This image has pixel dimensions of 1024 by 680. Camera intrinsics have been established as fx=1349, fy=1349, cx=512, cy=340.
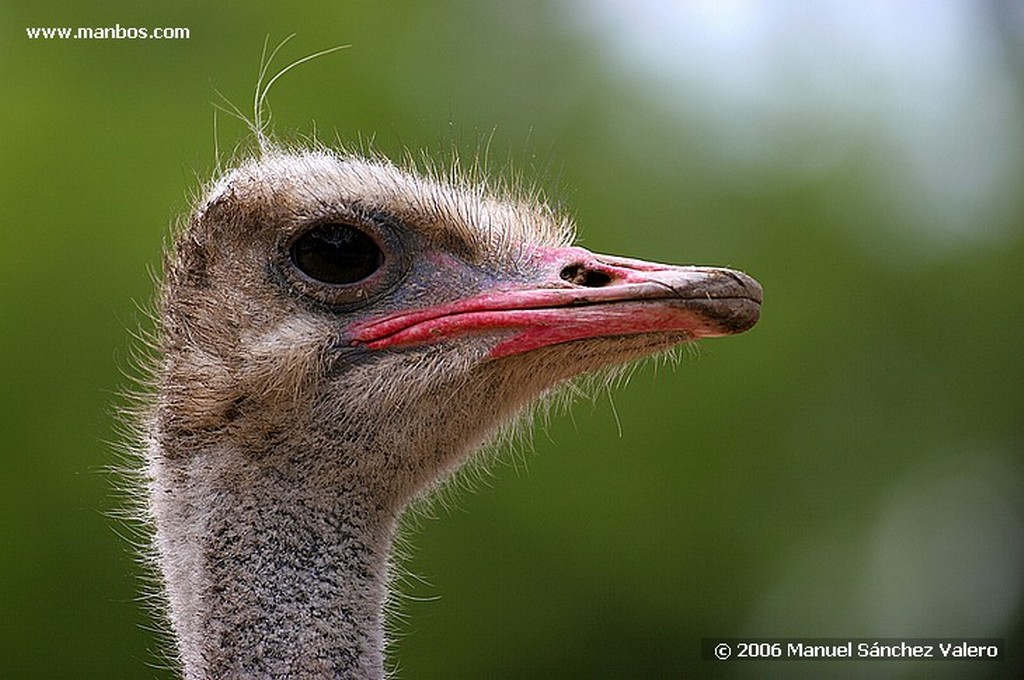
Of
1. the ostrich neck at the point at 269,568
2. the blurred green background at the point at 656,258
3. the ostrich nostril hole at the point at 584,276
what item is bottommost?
the ostrich neck at the point at 269,568

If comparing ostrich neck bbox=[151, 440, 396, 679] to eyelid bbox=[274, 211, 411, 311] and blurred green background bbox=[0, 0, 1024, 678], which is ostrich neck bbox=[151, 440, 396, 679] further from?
blurred green background bbox=[0, 0, 1024, 678]

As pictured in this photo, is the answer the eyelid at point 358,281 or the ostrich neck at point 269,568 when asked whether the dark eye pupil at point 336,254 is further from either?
the ostrich neck at point 269,568

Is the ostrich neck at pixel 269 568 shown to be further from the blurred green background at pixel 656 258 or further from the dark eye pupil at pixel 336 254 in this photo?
the blurred green background at pixel 656 258

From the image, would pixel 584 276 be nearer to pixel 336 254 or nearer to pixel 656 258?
pixel 336 254

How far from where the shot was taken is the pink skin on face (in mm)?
1281

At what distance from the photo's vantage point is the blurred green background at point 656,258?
239 centimetres

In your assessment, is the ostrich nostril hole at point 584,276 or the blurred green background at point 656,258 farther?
the blurred green background at point 656,258

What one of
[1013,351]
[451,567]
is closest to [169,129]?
[451,567]

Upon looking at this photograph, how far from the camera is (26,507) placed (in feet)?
7.93

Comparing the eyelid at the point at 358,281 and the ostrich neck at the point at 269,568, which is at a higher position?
the eyelid at the point at 358,281

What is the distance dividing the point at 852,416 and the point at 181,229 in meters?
1.68

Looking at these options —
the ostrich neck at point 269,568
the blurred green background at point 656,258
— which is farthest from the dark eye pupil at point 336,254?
the blurred green background at point 656,258

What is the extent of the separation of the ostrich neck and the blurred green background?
93 centimetres

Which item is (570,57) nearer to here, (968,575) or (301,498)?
(968,575)
